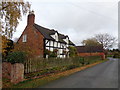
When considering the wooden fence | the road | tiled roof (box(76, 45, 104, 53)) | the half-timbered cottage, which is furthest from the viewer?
tiled roof (box(76, 45, 104, 53))

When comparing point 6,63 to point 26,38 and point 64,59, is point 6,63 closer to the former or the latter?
point 64,59

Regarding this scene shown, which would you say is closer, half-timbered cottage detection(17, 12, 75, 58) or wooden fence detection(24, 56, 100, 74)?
wooden fence detection(24, 56, 100, 74)

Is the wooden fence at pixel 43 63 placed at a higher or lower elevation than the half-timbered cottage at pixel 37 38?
lower

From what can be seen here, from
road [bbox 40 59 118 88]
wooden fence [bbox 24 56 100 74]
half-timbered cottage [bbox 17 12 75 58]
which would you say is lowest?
road [bbox 40 59 118 88]

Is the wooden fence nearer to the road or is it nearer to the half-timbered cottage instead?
the road

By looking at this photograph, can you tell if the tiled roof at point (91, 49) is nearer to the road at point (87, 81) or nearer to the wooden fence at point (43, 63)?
the wooden fence at point (43, 63)

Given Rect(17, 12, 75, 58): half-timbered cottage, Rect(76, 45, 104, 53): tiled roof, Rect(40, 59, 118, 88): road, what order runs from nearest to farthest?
1. Rect(40, 59, 118, 88): road
2. Rect(17, 12, 75, 58): half-timbered cottage
3. Rect(76, 45, 104, 53): tiled roof

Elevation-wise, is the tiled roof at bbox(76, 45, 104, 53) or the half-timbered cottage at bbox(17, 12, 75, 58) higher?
the half-timbered cottage at bbox(17, 12, 75, 58)

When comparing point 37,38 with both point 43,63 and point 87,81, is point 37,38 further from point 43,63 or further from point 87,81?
point 87,81

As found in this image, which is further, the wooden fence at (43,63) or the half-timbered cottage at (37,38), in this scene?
the half-timbered cottage at (37,38)

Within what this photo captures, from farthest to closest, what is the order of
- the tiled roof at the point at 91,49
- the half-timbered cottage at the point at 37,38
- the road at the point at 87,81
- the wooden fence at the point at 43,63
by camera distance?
the tiled roof at the point at 91,49, the half-timbered cottage at the point at 37,38, the wooden fence at the point at 43,63, the road at the point at 87,81

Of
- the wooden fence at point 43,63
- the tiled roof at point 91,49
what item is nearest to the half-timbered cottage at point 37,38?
the wooden fence at point 43,63

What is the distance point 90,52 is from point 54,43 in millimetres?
26086

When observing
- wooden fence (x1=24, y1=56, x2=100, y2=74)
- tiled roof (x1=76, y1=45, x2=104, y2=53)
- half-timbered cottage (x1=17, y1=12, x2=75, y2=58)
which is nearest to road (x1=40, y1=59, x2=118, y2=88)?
wooden fence (x1=24, y1=56, x2=100, y2=74)
